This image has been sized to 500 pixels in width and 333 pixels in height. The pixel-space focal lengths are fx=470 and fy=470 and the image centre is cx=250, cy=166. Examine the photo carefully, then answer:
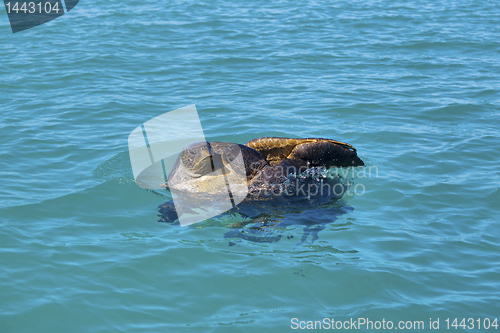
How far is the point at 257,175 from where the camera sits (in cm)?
516

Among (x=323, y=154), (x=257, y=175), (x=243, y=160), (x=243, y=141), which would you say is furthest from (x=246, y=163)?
(x=243, y=141)

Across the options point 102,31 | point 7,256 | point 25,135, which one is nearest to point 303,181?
point 7,256

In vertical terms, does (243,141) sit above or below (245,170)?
below

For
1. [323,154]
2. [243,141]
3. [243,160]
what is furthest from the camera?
[243,141]

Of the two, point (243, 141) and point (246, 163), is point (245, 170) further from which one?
point (243, 141)

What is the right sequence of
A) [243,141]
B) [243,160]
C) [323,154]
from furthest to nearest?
[243,141], [323,154], [243,160]

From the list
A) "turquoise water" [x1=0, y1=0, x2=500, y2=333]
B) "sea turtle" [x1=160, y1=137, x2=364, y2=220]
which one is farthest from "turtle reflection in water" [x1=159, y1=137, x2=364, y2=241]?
"turquoise water" [x1=0, y1=0, x2=500, y2=333]

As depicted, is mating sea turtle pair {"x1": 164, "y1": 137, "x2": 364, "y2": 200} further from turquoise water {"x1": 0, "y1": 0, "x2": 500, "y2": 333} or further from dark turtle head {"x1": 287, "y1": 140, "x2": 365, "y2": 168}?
turquoise water {"x1": 0, "y1": 0, "x2": 500, "y2": 333}

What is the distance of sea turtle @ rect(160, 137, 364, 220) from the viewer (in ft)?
16.7

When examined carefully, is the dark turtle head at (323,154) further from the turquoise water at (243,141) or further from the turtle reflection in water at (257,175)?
the turquoise water at (243,141)

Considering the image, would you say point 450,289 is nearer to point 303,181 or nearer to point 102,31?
point 303,181

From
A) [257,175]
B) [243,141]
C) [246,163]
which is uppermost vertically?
[246,163]

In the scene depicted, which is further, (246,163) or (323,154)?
(323,154)

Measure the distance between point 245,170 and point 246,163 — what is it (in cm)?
8
